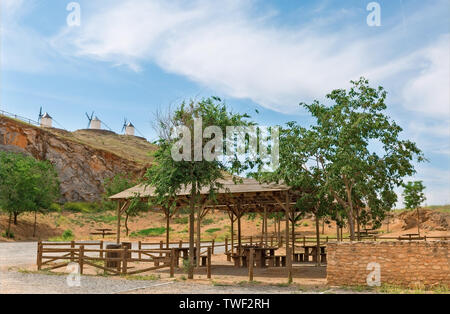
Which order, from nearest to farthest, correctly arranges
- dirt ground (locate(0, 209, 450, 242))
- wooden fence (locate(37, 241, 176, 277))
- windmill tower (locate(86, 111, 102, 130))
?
wooden fence (locate(37, 241, 176, 277))
dirt ground (locate(0, 209, 450, 242))
windmill tower (locate(86, 111, 102, 130))

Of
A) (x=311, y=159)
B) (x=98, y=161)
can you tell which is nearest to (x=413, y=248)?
(x=311, y=159)

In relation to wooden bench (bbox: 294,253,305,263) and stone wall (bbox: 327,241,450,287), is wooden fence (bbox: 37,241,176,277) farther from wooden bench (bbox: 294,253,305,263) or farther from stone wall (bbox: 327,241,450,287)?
wooden bench (bbox: 294,253,305,263)

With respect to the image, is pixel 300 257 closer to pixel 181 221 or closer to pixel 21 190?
pixel 21 190

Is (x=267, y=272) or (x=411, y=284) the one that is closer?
(x=411, y=284)

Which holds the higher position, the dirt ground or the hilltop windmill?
the hilltop windmill

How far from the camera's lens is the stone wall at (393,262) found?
431 inches

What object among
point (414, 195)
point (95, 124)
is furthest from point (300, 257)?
point (95, 124)

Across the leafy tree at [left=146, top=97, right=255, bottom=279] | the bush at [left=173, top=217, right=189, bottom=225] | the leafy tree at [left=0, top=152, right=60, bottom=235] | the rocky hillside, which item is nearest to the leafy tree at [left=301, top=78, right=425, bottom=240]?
the leafy tree at [left=146, top=97, right=255, bottom=279]

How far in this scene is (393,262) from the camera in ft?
37.5

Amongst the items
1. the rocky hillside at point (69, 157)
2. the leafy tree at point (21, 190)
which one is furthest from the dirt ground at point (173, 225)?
the rocky hillside at point (69, 157)

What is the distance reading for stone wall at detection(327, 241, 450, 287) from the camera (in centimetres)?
1095

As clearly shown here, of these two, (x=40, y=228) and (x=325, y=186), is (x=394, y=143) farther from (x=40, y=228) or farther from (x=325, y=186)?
(x=40, y=228)

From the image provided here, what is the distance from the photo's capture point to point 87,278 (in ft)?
43.7
